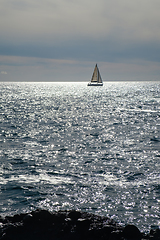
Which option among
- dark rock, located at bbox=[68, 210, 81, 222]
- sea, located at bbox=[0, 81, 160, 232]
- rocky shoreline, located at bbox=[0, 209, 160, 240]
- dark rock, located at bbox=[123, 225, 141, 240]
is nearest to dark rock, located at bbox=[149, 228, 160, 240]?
rocky shoreline, located at bbox=[0, 209, 160, 240]

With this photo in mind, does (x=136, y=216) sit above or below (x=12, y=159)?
below

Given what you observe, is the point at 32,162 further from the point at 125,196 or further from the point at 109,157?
the point at 125,196

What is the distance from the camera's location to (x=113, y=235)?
35.0ft

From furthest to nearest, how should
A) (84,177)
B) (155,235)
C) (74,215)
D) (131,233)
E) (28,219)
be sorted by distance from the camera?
(84,177)
(74,215)
(28,219)
(155,235)
(131,233)

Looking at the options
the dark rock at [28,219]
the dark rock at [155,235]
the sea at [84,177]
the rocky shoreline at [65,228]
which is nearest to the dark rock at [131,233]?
the rocky shoreline at [65,228]

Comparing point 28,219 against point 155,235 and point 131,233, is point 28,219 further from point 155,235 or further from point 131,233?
point 155,235

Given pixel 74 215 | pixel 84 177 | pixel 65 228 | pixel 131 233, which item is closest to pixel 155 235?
pixel 131 233

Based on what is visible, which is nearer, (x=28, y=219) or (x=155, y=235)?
(x=155, y=235)

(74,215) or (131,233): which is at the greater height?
(74,215)

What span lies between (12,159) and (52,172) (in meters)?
5.76

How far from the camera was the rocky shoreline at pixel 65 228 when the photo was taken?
1073 cm

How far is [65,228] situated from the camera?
36.8 ft

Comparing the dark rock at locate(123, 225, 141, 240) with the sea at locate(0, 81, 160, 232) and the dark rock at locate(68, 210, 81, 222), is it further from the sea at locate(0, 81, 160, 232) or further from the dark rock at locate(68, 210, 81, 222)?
the sea at locate(0, 81, 160, 232)

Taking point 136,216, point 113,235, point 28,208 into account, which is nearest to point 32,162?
point 28,208
